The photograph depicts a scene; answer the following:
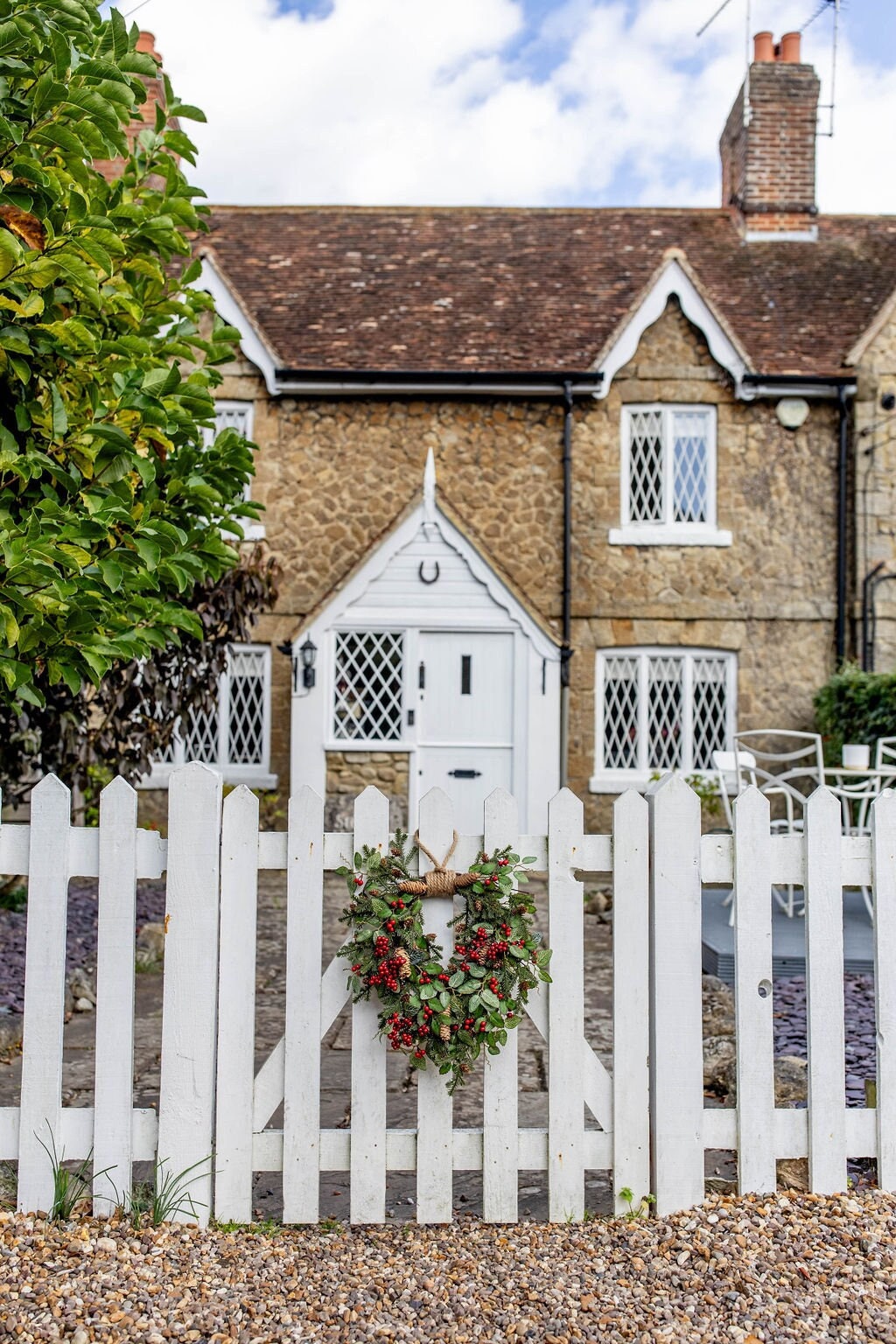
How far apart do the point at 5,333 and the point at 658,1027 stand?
9.68 feet

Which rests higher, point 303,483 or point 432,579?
point 303,483

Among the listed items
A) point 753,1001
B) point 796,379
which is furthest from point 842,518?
point 753,1001

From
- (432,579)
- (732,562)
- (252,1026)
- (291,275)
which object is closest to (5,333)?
(252,1026)

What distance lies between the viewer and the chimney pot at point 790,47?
1405 cm

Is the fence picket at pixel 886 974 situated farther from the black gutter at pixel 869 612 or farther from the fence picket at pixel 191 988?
the black gutter at pixel 869 612

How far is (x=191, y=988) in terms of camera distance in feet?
9.77

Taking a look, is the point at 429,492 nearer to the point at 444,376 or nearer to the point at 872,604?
the point at 444,376

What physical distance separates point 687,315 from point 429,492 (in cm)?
411

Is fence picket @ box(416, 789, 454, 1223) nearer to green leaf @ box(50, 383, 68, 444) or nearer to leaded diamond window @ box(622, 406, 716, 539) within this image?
green leaf @ box(50, 383, 68, 444)

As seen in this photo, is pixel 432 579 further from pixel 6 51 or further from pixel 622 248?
pixel 6 51

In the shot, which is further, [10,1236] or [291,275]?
[291,275]

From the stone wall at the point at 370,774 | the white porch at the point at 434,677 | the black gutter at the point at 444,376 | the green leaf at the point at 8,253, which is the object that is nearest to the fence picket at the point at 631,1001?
the green leaf at the point at 8,253

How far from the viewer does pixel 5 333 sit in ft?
10.9

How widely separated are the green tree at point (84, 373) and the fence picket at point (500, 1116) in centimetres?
142
